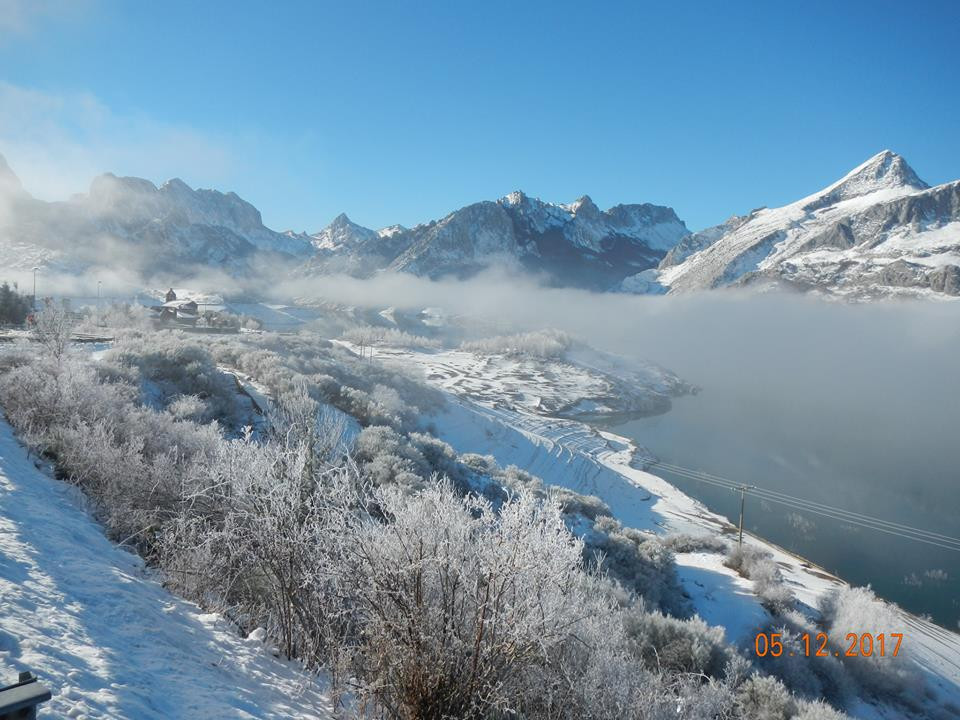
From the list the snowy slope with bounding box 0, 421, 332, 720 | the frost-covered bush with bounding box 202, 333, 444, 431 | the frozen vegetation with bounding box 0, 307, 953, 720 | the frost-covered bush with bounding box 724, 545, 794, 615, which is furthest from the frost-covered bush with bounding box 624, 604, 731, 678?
the frost-covered bush with bounding box 202, 333, 444, 431

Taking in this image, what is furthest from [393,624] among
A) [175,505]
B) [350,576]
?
[175,505]

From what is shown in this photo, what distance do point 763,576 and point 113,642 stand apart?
1778 cm

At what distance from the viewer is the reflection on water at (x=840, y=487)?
84.3ft

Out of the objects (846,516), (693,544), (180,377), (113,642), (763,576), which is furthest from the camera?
(846,516)

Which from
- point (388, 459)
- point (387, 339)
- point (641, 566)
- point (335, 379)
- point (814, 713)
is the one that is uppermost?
point (335, 379)

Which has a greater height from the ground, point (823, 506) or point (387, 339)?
point (387, 339)

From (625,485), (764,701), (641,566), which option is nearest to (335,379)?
(641,566)

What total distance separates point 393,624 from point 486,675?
35.5 inches

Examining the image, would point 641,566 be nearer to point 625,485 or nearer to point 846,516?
point 625,485

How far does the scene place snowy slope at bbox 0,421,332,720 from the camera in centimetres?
369

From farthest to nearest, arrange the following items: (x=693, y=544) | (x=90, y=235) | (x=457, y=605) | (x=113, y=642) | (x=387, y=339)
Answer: (x=90, y=235)
(x=387, y=339)
(x=693, y=544)
(x=457, y=605)
(x=113, y=642)

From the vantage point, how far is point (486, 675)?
4.50m

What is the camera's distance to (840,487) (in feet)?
136

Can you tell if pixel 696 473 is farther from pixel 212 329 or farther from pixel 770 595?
pixel 212 329
